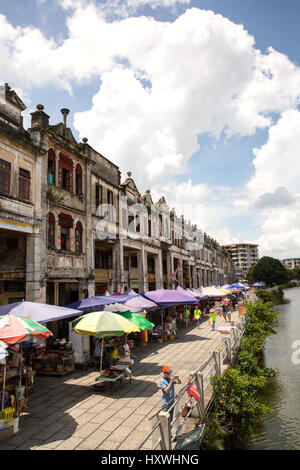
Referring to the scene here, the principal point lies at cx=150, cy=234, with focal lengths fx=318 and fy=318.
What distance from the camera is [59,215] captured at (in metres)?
16.4

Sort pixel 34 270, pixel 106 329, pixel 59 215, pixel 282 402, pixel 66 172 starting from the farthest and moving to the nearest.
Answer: pixel 66 172
pixel 59 215
pixel 34 270
pixel 282 402
pixel 106 329

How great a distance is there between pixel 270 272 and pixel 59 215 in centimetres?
9390

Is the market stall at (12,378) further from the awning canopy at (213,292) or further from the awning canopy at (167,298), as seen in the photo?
the awning canopy at (213,292)

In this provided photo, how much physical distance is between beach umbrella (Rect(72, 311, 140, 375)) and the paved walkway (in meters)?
2.06

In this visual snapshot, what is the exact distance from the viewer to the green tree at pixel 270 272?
9906 cm

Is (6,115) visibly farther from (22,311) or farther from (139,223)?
(139,223)

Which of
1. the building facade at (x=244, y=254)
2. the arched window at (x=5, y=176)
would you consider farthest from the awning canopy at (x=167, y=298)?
the building facade at (x=244, y=254)

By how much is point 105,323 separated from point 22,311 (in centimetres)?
275

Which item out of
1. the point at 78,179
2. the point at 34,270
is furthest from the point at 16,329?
the point at 78,179

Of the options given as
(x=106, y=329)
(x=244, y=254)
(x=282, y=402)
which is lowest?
(x=282, y=402)

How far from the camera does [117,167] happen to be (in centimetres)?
2348

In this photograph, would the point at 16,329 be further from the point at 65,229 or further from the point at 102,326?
the point at 65,229
